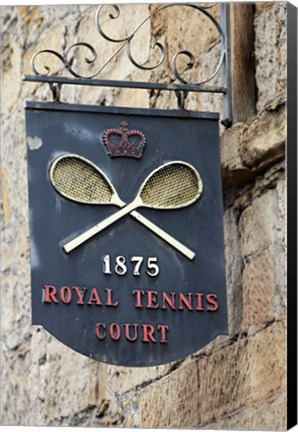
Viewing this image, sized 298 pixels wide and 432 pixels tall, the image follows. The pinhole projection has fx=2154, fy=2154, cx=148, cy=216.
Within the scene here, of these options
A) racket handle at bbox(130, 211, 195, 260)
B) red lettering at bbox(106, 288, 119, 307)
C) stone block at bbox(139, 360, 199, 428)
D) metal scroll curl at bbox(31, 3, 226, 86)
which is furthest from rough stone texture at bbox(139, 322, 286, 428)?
metal scroll curl at bbox(31, 3, 226, 86)

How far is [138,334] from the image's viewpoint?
5.96 meters

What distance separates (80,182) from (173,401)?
3.18 feet

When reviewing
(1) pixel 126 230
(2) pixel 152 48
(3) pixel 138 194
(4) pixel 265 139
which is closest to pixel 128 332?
(1) pixel 126 230

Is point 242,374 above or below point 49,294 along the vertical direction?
below

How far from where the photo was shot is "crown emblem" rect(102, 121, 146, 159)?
6051mm

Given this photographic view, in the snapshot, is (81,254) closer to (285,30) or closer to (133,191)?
(133,191)

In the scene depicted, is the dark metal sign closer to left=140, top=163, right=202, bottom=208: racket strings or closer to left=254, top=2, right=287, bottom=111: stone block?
left=140, top=163, right=202, bottom=208: racket strings

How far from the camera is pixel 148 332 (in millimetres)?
5965

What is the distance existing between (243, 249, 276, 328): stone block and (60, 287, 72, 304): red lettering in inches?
26.7

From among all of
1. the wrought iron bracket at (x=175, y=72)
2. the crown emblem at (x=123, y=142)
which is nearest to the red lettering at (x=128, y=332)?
the crown emblem at (x=123, y=142)

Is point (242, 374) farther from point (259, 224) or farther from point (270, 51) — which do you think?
point (270, 51)

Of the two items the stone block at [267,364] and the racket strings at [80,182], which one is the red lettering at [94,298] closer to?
the racket strings at [80,182]

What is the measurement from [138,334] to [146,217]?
33 centimetres

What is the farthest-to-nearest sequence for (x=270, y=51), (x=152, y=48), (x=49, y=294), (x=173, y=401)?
(x=152, y=48) → (x=173, y=401) → (x=270, y=51) → (x=49, y=294)
